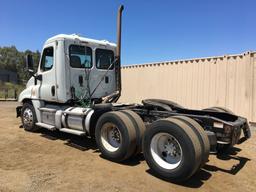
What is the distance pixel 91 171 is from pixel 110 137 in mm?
1080

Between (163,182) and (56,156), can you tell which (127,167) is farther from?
(56,156)

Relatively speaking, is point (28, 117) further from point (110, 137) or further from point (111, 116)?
point (111, 116)

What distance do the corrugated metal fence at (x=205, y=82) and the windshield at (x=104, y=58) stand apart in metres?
5.01

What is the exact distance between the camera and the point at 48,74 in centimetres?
775

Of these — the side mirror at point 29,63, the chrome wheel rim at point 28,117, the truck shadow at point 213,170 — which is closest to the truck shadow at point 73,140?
the chrome wheel rim at point 28,117

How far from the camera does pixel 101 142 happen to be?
5.88m

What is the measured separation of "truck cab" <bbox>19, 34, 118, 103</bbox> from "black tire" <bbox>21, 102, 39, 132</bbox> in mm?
420

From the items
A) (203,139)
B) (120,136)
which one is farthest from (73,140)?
(203,139)

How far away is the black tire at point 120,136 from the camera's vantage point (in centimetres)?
522

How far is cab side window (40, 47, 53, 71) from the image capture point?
7.73 m

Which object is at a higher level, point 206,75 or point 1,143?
point 206,75

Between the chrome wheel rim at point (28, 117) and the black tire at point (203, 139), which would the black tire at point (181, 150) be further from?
the chrome wheel rim at point (28, 117)

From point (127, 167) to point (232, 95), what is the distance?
7.04m

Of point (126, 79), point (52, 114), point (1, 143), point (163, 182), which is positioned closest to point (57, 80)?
point (52, 114)
